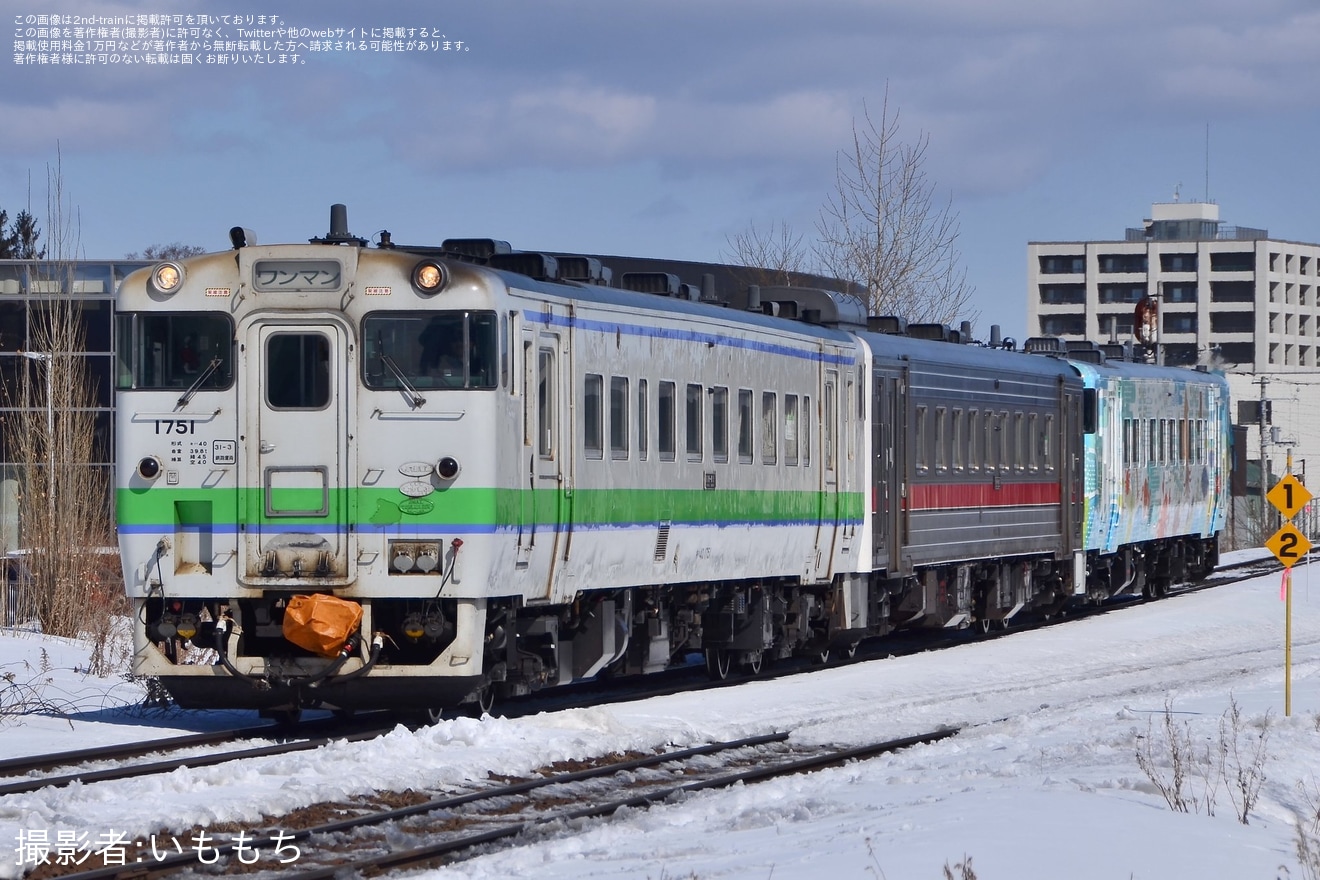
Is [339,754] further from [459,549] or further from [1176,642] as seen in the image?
[1176,642]

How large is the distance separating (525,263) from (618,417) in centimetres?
150

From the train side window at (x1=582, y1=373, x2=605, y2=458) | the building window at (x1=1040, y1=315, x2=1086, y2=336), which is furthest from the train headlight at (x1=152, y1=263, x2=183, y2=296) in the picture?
the building window at (x1=1040, y1=315, x2=1086, y2=336)

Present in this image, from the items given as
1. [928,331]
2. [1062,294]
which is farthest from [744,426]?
[1062,294]

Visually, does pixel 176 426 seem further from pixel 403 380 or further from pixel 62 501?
pixel 62 501

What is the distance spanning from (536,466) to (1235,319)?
4747 inches

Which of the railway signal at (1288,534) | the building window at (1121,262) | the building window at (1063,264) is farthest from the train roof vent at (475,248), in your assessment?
the building window at (1063,264)

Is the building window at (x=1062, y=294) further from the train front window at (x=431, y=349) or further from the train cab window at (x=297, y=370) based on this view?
the train cab window at (x=297, y=370)

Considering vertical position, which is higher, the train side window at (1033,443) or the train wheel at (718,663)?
the train side window at (1033,443)

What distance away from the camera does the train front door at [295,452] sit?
13953mm

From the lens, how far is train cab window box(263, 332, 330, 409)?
558 inches

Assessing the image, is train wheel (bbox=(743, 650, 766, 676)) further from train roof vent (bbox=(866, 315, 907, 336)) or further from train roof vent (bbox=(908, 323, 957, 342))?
train roof vent (bbox=(908, 323, 957, 342))

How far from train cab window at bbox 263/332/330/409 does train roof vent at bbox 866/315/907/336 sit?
10478 mm

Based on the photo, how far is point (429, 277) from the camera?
14070mm

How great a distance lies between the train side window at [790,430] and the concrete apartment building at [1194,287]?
108 meters
